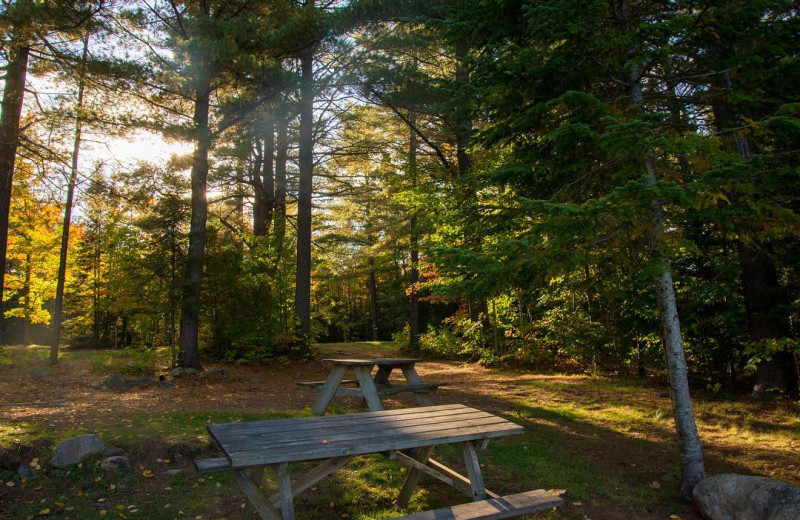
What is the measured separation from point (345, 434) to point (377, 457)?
2.44 m

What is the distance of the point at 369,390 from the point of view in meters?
5.13

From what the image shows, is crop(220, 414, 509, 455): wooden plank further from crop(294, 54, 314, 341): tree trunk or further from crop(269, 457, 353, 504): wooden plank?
crop(294, 54, 314, 341): tree trunk

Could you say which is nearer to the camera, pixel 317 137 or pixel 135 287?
pixel 135 287

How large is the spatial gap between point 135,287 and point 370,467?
813cm

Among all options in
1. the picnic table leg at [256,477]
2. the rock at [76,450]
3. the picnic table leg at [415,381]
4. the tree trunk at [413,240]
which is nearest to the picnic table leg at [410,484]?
the picnic table leg at [256,477]

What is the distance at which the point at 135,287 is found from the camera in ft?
34.5

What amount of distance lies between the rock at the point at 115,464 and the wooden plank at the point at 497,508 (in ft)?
11.2

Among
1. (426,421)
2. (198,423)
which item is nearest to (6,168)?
(198,423)

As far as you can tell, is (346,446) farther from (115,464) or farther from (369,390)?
(115,464)

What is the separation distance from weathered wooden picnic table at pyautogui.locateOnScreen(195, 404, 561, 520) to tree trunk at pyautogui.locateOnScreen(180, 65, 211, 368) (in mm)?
7797

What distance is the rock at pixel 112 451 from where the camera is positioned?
4.76 m

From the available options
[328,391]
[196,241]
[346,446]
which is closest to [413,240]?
[196,241]

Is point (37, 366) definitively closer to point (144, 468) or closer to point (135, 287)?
point (135, 287)

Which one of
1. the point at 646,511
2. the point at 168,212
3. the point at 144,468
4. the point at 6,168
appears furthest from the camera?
the point at 168,212
